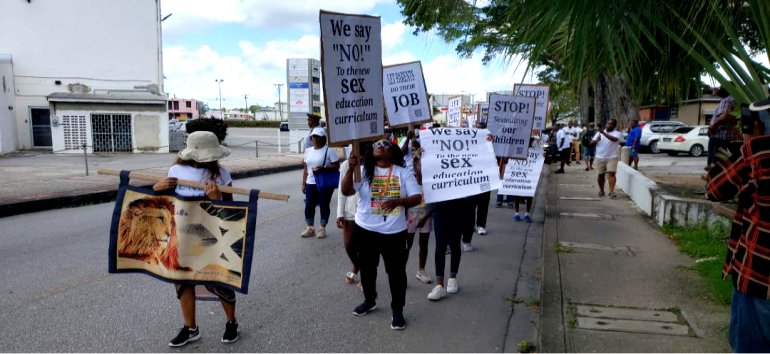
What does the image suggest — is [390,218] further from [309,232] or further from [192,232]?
[309,232]

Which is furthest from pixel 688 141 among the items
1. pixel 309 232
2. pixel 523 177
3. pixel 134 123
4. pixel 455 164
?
pixel 134 123

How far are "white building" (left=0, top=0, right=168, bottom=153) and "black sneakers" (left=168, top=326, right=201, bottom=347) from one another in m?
21.0

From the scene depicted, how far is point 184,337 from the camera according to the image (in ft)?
13.8

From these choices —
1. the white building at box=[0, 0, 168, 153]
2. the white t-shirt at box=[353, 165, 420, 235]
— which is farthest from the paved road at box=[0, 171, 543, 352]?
the white building at box=[0, 0, 168, 153]

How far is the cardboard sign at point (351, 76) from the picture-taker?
14.3 ft

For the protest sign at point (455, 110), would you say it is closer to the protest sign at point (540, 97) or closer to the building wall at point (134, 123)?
the protest sign at point (540, 97)

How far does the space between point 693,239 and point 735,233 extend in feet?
15.4

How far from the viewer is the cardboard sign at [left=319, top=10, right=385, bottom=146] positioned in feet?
14.3

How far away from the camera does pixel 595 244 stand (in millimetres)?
7586

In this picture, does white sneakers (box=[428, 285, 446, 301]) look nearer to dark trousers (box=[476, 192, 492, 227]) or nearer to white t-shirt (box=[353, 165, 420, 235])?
white t-shirt (box=[353, 165, 420, 235])

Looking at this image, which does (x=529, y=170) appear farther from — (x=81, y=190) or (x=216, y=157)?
(x=81, y=190)

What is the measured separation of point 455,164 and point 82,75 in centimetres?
3158

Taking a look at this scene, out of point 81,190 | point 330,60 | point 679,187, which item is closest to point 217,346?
point 330,60

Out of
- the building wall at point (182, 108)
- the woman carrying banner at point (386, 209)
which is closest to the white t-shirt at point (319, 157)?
the woman carrying banner at point (386, 209)
